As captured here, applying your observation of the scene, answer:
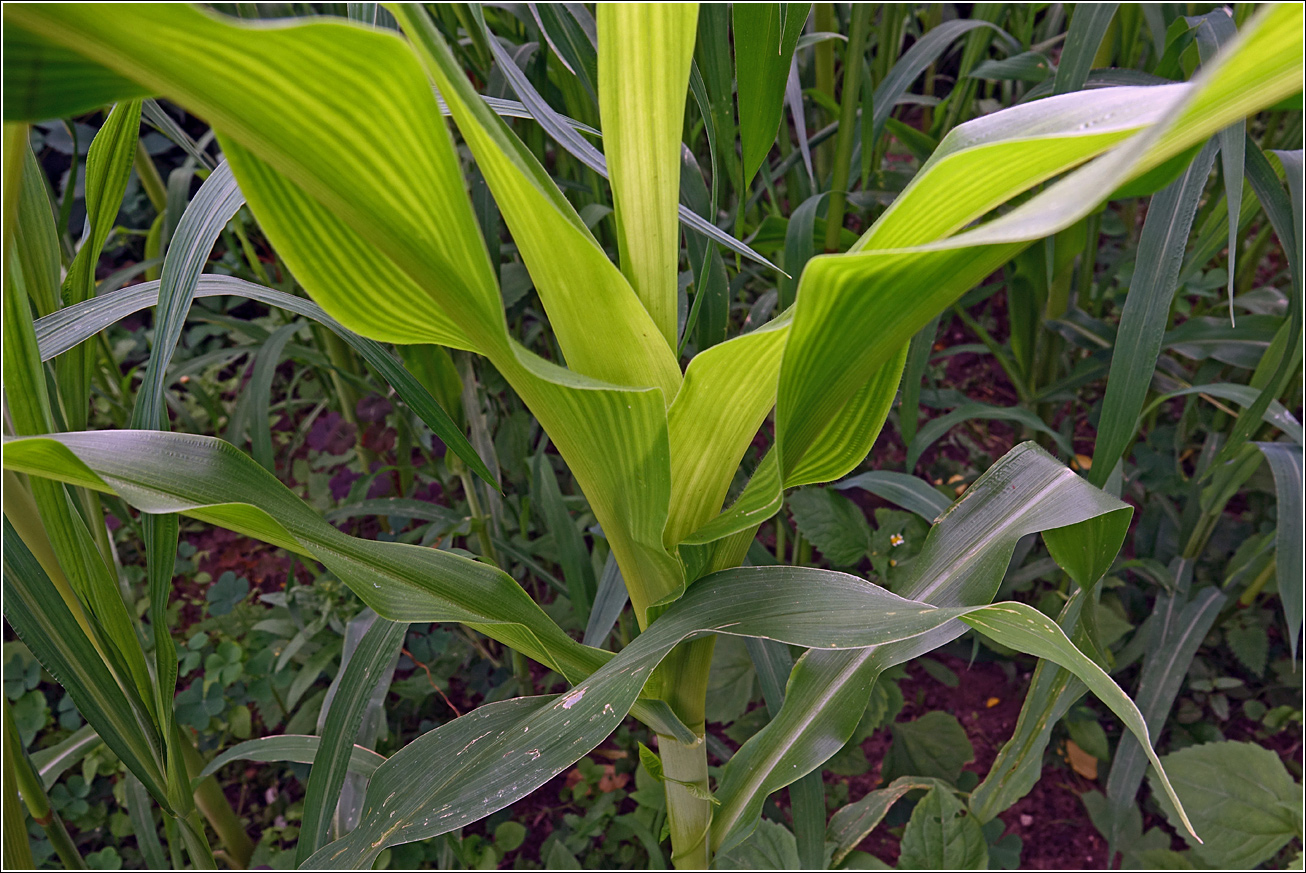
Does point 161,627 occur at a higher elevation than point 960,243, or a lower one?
lower

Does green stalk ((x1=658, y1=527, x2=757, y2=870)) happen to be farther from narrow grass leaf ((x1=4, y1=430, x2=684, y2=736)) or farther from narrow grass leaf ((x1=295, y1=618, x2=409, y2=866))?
narrow grass leaf ((x1=295, y1=618, x2=409, y2=866))

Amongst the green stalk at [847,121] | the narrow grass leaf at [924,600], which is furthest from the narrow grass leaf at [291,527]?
the green stalk at [847,121]

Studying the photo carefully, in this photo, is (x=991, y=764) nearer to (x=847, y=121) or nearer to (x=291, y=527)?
(x=847, y=121)

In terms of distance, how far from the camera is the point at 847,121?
948 millimetres

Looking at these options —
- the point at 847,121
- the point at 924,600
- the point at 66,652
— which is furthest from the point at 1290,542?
the point at 66,652

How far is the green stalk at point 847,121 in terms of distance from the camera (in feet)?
2.89

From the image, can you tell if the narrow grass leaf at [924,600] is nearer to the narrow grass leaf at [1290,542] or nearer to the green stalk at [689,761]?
the green stalk at [689,761]

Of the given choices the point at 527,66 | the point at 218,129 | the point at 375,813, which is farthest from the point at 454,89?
the point at 527,66

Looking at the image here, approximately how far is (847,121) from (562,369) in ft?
2.37

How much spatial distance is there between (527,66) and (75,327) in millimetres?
538

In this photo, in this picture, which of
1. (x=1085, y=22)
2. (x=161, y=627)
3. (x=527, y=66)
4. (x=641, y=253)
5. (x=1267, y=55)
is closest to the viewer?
(x=1267, y=55)

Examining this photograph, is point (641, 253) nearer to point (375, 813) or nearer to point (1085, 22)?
point (375, 813)

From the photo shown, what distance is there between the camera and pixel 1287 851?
1.09 m

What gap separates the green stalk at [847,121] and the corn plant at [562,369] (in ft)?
1.04
